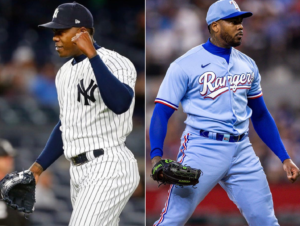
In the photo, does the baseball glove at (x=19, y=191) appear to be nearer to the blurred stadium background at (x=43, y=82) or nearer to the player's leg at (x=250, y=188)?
the player's leg at (x=250, y=188)

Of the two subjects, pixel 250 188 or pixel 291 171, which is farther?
pixel 291 171

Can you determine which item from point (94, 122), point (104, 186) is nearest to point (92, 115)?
point (94, 122)

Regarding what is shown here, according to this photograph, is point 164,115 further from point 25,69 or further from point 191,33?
point 25,69

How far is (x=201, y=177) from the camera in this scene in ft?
8.95

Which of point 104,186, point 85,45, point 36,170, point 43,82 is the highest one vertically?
point 85,45

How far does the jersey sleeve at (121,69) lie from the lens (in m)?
2.37

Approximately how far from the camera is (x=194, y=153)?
2777mm

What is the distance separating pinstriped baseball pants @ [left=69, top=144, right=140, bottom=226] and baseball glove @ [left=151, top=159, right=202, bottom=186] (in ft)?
0.51

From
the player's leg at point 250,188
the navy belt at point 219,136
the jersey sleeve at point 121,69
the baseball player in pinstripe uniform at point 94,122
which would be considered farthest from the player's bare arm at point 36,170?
the player's leg at point 250,188

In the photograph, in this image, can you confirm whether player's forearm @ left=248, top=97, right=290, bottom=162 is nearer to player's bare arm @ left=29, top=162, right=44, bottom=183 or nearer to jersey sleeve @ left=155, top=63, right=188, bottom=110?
jersey sleeve @ left=155, top=63, right=188, bottom=110

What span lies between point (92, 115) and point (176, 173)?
0.53m

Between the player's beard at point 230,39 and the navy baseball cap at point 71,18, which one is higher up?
the navy baseball cap at point 71,18

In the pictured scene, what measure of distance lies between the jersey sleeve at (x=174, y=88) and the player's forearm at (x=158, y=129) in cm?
4

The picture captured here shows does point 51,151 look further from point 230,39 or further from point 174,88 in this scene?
point 230,39
